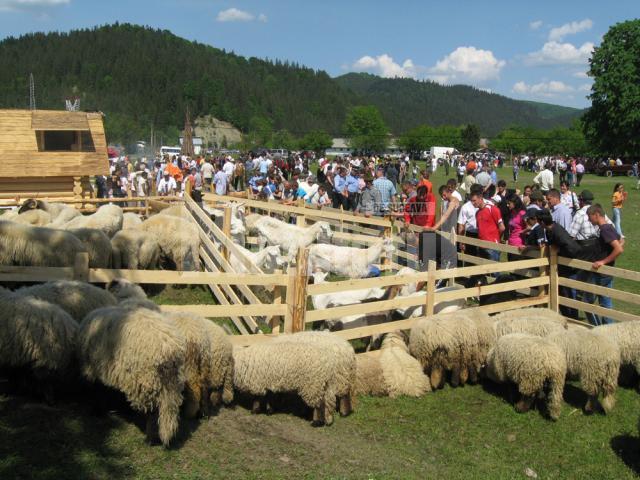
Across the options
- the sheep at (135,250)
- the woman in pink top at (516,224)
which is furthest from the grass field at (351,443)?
the sheep at (135,250)

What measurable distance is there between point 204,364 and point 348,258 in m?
5.85

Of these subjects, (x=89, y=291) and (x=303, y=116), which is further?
(x=303, y=116)

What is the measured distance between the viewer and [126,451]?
16.5 ft

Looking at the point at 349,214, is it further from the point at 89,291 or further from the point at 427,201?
the point at 89,291

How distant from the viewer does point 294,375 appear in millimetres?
6031

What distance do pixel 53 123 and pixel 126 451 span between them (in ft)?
68.4

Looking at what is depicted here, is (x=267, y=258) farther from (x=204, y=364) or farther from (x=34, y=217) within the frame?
(x=204, y=364)

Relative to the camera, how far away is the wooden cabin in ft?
71.9

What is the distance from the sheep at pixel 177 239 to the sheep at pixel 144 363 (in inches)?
255

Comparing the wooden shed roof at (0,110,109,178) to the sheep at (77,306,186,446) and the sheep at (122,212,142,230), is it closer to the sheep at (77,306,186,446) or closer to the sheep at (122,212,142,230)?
the sheep at (122,212,142,230)

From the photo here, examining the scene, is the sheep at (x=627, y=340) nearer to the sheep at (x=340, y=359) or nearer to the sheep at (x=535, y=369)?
the sheep at (x=535, y=369)

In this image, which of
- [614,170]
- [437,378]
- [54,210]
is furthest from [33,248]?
[614,170]

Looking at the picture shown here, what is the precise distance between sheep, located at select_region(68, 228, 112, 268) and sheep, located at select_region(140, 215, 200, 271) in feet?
4.99

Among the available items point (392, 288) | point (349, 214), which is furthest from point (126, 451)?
point (349, 214)
